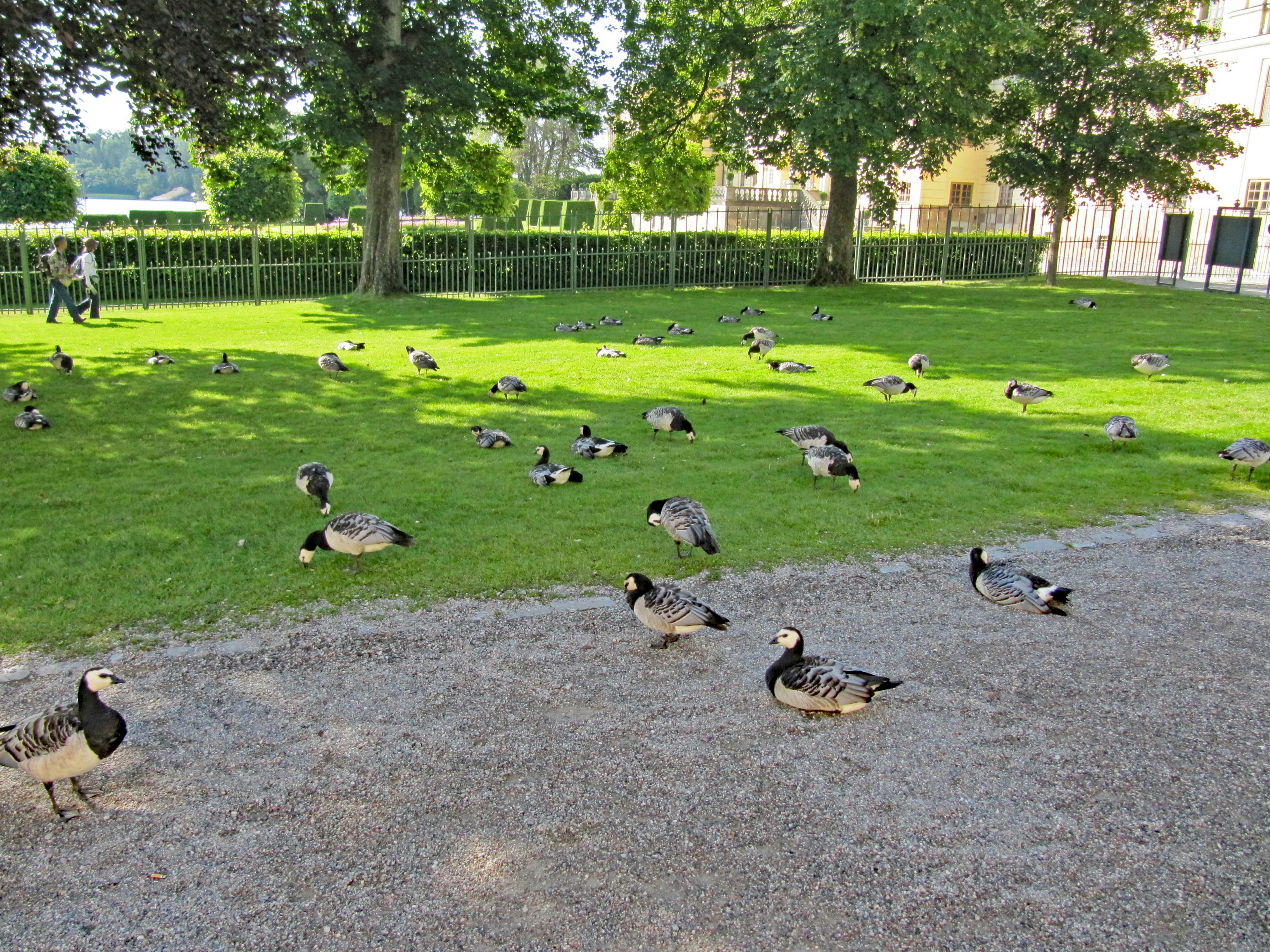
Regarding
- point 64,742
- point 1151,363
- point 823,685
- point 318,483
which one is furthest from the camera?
point 1151,363

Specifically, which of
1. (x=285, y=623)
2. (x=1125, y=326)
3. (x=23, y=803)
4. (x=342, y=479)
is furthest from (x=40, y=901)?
(x=1125, y=326)

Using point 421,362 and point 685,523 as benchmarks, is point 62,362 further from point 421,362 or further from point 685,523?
point 685,523

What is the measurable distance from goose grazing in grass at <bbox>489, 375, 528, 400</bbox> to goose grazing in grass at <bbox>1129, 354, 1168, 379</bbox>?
11539 millimetres

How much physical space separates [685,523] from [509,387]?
24.9 ft

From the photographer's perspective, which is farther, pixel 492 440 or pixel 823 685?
pixel 492 440

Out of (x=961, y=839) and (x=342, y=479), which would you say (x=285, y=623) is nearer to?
(x=342, y=479)

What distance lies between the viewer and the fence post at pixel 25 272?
2605cm

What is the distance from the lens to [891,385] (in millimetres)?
15266

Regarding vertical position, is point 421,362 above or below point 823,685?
above

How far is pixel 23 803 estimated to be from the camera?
18.2ft

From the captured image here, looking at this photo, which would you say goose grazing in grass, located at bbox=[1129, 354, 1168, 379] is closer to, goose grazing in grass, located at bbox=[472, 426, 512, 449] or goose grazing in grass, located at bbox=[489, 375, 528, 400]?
goose grazing in grass, located at bbox=[489, 375, 528, 400]

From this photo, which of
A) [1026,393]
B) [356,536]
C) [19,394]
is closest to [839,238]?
[1026,393]

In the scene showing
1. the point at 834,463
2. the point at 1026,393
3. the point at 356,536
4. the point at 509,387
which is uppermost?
the point at 1026,393

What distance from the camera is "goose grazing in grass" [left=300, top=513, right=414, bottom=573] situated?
28.1 ft
